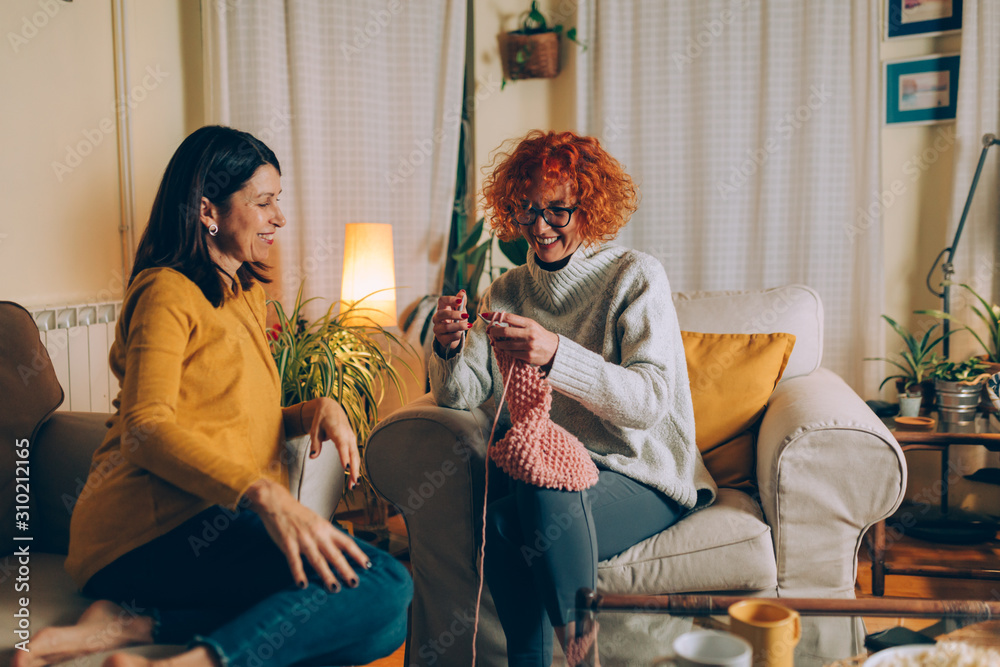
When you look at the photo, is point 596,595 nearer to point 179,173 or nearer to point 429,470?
point 429,470

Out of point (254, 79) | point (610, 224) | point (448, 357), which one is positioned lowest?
point (448, 357)

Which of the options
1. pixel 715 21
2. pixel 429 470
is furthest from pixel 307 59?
pixel 429 470

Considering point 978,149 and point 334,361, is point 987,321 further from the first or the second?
point 334,361

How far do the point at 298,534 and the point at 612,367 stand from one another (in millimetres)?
669

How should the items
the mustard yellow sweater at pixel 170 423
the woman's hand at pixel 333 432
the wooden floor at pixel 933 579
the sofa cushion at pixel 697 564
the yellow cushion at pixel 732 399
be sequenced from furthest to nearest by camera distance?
1. the wooden floor at pixel 933 579
2. the yellow cushion at pixel 732 399
3. the sofa cushion at pixel 697 564
4. the woman's hand at pixel 333 432
5. the mustard yellow sweater at pixel 170 423

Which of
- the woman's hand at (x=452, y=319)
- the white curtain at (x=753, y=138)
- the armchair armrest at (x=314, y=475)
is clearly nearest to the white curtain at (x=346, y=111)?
the white curtain at (x=753, y=138)

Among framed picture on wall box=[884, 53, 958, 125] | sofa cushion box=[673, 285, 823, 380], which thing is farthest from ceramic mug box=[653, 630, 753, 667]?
framed picture on wall box=[884, 53, 958, 125]

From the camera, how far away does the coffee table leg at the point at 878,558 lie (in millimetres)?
1920

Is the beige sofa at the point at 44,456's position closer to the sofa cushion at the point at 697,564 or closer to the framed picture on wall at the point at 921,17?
the sofa cushion at the point at 697,564

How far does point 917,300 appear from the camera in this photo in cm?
267

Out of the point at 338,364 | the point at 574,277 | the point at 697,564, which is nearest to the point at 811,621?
the point at 697,564

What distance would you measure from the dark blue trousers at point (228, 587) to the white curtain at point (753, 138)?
Answer: 6.69 ft

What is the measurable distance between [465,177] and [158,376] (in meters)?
2.23

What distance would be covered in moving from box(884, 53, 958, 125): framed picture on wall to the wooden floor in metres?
1.46
